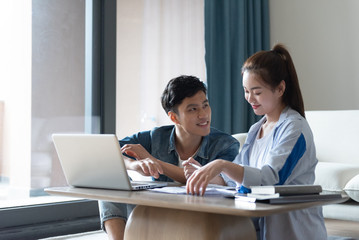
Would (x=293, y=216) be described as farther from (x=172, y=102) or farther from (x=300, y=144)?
(x=172, y=102)

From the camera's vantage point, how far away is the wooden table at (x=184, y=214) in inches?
43.9

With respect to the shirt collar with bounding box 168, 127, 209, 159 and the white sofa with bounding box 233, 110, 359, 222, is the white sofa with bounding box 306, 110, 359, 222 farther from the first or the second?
the shirt collar with bounding box 168, 127, 209, 159

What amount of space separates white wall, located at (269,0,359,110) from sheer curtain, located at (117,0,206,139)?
889 millimetres

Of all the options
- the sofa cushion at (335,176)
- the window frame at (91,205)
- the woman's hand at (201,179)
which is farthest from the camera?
the window frame at (91,205)

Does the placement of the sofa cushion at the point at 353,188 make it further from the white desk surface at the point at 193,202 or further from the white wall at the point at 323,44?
the white wall at the point at 323,44

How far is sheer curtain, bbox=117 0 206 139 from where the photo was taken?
3691 mm

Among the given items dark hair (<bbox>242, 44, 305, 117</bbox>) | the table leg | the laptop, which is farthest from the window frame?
dark hair (<bbox>242, 44, 305, 117</bbox>)

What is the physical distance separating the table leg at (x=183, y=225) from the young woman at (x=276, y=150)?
0.09 metres

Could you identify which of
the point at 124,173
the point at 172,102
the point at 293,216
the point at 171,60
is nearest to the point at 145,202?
the point at 124,173

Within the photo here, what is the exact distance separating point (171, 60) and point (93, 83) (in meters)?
0.67

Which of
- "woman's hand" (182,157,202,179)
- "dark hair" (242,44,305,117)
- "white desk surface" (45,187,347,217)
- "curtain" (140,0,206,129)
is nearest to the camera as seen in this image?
"white desk surface" (45,187,347,217)

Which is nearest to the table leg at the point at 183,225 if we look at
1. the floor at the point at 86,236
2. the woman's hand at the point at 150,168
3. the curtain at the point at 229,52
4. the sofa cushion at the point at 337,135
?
the woman's hand at the point at 150,168

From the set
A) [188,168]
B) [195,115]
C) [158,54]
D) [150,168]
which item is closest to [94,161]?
[150,168]

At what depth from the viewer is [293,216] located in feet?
5.12
